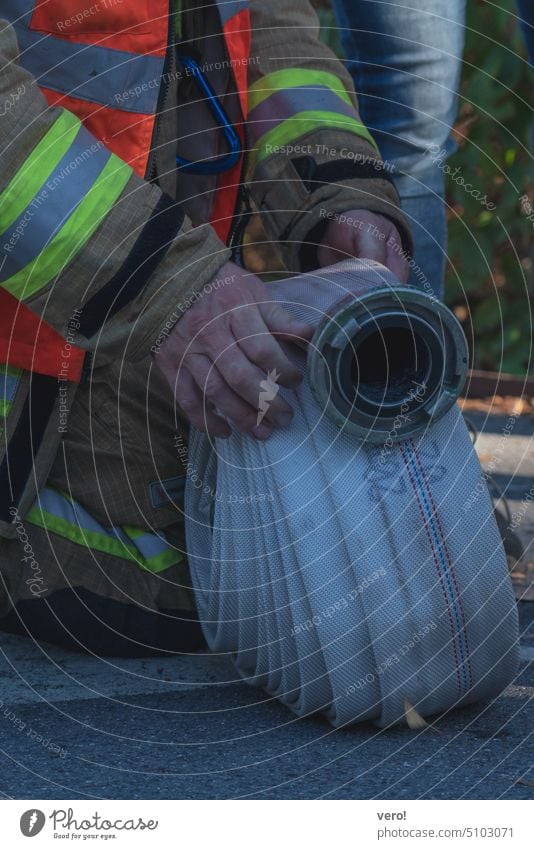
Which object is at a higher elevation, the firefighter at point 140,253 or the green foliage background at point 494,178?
the green foliage background at point 494,178

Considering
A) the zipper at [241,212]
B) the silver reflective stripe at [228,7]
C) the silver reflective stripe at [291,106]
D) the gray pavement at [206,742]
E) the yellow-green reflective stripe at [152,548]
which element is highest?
the silver reflective stripe at [228,7]

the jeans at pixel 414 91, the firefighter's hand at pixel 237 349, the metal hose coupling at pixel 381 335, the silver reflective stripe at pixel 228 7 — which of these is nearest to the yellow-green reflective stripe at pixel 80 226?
the firefighter's hand at pixel 237 349

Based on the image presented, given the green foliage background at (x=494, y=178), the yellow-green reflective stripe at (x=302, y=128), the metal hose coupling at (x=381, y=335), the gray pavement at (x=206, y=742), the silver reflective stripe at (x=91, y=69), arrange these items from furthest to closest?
the green foliage background at (x=494, y=178)
the yellow-green reflective stripe at (x=302, y=128)
the silver reflective stripe at (x=91, y=69)
the metal hose coupling at (x=381, y=335)
the gray pavement at (x=206, y=742)

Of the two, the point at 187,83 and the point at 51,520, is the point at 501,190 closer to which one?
the point at 187,83

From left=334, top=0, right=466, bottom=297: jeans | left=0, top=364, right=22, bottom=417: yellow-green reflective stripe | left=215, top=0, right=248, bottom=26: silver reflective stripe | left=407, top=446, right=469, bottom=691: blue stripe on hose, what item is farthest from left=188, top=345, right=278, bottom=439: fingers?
left=334, top=0, right=466, bottom=297: jeans

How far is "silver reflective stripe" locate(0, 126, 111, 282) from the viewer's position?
1.47 m

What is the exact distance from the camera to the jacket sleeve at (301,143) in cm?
187

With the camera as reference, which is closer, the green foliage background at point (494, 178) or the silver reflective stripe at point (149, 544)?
the silver reflective stripe at point (149, 544)

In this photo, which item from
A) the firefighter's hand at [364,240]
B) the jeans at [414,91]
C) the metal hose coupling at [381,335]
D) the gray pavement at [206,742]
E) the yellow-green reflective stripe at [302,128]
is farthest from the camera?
the jeans at [414,91]

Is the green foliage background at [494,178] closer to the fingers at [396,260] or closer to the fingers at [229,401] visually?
the fingers at [396,260]

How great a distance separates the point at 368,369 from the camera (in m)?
1.59

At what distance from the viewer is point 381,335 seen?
59.4 inches

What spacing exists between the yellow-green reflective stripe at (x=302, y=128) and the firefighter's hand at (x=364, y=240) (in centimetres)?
15

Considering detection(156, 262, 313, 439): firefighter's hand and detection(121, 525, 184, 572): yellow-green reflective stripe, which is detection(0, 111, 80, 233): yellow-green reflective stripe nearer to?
→ detection(156, 262, 313, 439): firefighter's hand
